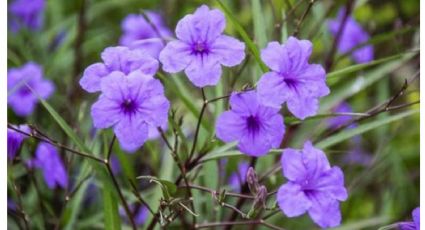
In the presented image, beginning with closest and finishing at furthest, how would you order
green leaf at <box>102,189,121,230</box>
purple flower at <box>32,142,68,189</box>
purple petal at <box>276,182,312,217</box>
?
purple petal at <box>276,182,312,217</box>, green leaf at <box>102,189,121,230</box>, purple flower at <box>32,142,68,189</box>

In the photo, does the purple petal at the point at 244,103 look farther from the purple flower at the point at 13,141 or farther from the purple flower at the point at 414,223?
the purple flower at the point at 13,141

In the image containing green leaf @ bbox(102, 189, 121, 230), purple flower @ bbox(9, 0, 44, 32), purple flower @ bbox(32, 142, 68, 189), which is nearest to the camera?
green leaf @ bbox(102, 189, 121, 230)

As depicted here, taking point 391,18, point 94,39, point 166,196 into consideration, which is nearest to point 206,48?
point 166,196

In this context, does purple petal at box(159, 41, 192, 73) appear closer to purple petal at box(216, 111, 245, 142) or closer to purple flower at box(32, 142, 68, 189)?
purple petal at box(216, 111, 245, 142)

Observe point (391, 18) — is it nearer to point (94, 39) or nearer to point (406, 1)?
point (406, 1)

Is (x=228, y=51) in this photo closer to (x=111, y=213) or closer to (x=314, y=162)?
(x=314, y=162)

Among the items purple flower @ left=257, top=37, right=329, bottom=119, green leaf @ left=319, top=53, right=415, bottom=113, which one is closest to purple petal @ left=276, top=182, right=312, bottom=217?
purple flower @ left=257, top=37, right=329, bottom=119

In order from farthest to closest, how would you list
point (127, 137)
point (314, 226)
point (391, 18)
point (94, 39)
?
point (391, 18) → point (94, 39) → point (314, 226) → point (127, 137)
